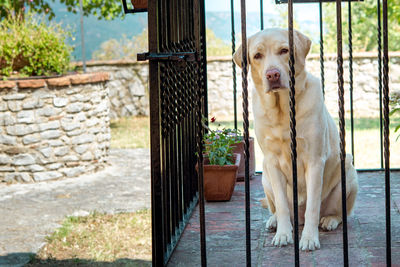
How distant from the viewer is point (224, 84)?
13773 mm

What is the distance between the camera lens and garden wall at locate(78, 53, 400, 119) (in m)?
13.2

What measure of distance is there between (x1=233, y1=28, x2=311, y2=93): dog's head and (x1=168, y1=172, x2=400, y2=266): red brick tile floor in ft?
2.63

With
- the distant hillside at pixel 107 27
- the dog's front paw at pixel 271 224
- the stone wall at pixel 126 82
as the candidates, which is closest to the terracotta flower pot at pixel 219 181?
the dog's front paw at pixel 271 224

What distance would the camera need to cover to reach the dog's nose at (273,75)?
2.68 meters

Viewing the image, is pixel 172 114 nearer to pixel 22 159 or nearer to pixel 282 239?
pixel 282 239

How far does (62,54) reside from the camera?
9.11m

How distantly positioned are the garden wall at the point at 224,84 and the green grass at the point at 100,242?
7.07 metres

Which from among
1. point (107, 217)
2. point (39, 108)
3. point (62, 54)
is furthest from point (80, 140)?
point (107, 217)

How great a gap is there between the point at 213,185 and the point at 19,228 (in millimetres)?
3224

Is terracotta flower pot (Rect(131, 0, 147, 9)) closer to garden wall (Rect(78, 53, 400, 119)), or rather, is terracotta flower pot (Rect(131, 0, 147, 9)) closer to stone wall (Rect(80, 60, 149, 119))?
garden wall (Rect(78, 53, 400, 119))

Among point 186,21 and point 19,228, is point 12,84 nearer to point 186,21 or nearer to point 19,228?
point 19,228

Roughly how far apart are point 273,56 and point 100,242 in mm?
3740

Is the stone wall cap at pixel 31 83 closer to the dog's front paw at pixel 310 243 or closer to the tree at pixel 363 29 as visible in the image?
the dog's front paw at pixel 310 243

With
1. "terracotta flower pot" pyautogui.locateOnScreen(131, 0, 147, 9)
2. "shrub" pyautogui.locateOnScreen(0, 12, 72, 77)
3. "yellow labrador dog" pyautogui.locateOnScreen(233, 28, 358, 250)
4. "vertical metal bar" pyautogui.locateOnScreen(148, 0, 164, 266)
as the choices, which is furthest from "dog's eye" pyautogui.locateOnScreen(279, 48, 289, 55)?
"shrub" pyautogui.locateOnScreen(0, 12, 72, 77)
